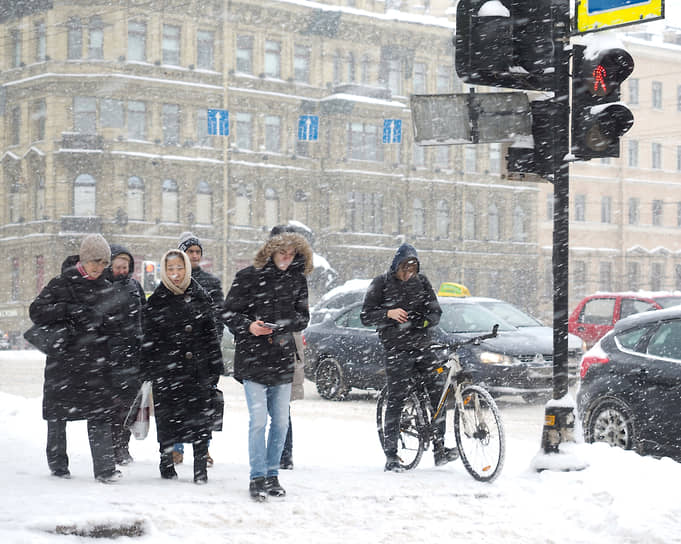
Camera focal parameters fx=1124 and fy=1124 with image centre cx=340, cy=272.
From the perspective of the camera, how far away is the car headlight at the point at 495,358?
14.8m

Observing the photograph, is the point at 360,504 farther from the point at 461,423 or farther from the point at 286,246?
the point at 286,246

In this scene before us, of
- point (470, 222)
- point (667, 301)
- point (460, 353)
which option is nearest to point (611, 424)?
point (460, 353)

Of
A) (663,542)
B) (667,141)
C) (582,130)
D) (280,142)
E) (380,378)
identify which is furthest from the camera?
(667,141)

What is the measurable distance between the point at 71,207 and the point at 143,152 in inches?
163

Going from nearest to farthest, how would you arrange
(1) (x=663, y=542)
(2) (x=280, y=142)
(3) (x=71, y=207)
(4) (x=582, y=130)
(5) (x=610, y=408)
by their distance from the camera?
(1) (x=663, y=542) < (4) (x=582, y=130) < (5) (x=610, y=408) < (3) (x=71, y=207) < (2) (x=280, y=142)

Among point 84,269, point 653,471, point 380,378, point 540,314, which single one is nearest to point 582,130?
point 653,471

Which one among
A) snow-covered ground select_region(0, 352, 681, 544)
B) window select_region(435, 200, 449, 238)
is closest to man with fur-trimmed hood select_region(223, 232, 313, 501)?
snow-covered ground select_region(0, 352, 681, 544)

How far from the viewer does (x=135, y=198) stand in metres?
51.3

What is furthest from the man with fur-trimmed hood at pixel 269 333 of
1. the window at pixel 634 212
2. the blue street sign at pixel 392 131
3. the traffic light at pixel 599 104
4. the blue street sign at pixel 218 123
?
the window at pixel 634 212

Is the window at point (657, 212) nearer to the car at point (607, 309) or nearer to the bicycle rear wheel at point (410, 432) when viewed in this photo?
the car at point (607, 309)

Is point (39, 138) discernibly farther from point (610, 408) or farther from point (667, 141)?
point (610, 408)

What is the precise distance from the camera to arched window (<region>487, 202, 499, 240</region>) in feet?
204

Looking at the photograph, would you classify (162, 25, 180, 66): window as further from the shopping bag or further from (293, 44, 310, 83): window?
the shopping bag

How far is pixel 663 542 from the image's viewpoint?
6633 mm
